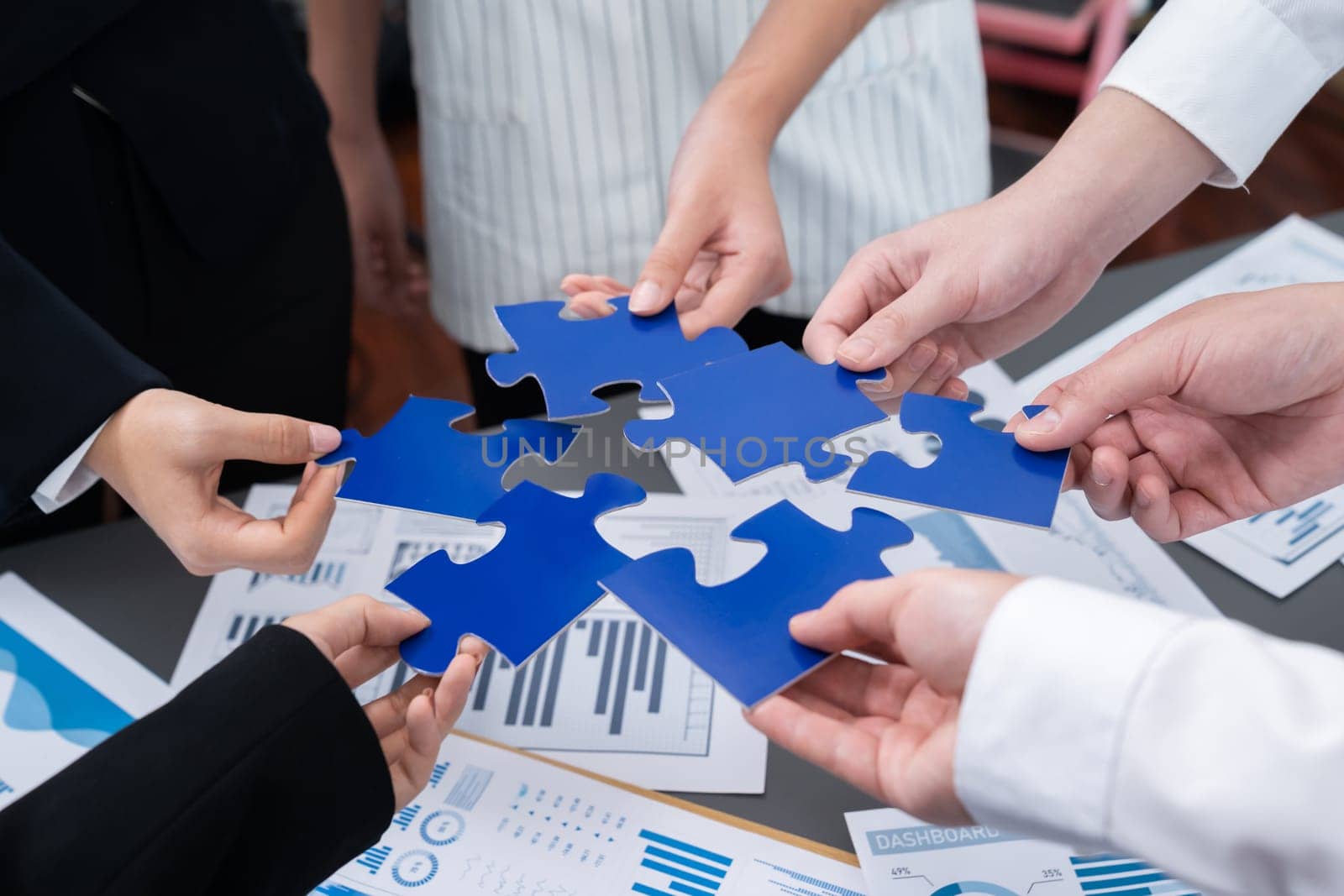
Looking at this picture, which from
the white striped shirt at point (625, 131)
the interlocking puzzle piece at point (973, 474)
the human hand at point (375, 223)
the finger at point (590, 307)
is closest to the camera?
the interlocking puzzle piece at point (973, 474)

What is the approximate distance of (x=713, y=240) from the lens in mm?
1479

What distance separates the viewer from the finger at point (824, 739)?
3.15 ft

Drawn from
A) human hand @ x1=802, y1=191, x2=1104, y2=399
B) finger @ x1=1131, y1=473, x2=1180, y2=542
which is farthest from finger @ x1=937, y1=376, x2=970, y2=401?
finger @ x1=1131, y1=473, x2=1180, y2=542

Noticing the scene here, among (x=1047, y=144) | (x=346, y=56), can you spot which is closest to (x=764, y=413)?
(x=346, y=56)

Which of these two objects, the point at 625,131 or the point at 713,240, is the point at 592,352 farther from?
the point at 625,131

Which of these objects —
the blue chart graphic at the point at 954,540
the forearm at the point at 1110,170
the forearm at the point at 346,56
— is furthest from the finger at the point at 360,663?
the forearm at the point at 346,56

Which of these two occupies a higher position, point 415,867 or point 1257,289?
point 1257,289

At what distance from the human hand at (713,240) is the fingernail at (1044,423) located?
41cm

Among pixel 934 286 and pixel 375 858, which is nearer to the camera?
pixel 375 858

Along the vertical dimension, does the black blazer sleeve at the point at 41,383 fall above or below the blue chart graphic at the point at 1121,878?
above

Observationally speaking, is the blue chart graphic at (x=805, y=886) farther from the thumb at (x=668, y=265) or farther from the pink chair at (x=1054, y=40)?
the pink chair at (x=1054, y=40)

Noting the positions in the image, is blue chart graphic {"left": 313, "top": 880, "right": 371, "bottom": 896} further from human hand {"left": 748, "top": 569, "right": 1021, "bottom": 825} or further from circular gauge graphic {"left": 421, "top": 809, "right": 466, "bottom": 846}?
human hand {"left": 748, "top": 569, "right": 1021, "bottom": 825}

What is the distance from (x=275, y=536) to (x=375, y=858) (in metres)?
0.37

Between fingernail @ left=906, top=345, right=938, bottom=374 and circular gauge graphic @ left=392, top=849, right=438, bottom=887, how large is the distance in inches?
32.6
